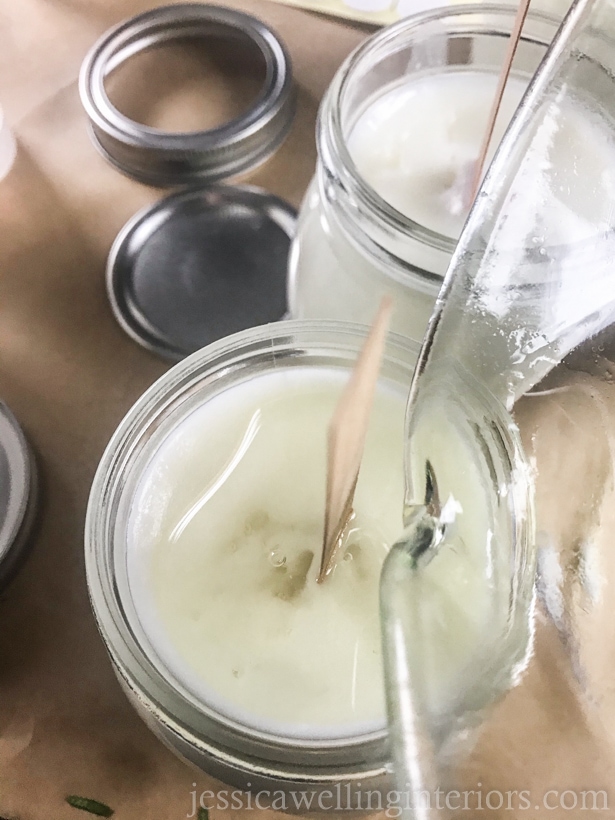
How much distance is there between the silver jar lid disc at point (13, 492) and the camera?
48cm

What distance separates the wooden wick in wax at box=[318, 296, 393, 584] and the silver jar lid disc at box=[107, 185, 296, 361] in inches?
11.2

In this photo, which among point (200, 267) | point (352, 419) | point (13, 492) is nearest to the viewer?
point (352, 419)

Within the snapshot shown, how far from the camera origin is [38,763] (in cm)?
44

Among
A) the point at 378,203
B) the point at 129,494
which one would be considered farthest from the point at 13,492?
the point at 378,203

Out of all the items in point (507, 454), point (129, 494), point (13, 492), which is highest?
point (507, 454)

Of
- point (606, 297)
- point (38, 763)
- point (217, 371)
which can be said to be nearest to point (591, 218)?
point (606, 297)

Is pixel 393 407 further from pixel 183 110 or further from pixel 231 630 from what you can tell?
pixel 183 110

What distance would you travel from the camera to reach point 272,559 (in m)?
0.37

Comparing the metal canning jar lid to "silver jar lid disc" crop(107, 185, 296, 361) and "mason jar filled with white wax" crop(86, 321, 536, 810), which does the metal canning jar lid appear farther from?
"mason jar filled with white wax" crop(86, 321, 536, 810)

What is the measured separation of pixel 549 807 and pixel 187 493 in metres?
0.23

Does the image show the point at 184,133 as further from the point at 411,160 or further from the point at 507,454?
the point at 507,454

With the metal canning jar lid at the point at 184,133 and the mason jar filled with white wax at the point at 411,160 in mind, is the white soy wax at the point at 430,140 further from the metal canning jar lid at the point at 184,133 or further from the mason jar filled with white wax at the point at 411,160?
the metal canning jar lid at the point at 184,133

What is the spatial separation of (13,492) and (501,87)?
38 cm

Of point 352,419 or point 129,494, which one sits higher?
point 352,419
